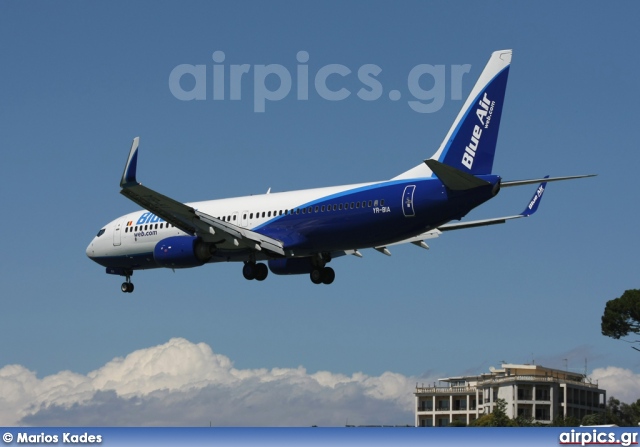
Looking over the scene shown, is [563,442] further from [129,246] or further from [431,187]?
[129,246]

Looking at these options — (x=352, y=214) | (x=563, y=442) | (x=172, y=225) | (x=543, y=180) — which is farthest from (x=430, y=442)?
(x=172, y=225)

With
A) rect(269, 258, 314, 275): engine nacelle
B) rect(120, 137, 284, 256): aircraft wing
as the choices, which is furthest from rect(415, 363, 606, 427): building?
rect(120, 137, 284, 256): aircraft wing

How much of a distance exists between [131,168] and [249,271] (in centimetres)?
1098

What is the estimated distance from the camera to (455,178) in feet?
182

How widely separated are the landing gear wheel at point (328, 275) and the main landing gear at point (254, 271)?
2.99 meters

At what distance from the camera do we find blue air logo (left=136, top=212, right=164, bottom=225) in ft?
225

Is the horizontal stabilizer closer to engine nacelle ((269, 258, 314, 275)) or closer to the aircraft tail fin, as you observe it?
the aircraft tail fin

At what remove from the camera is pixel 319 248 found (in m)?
62.1

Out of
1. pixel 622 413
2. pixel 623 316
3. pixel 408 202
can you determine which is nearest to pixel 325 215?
pixel 408 202

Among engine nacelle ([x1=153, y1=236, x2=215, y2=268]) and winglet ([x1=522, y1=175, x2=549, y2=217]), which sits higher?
winglet ([x1=522, y1=175, x2=549, y2=217])

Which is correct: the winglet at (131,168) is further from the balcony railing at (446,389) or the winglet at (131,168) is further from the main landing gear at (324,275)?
the balcony railing at (446,389)

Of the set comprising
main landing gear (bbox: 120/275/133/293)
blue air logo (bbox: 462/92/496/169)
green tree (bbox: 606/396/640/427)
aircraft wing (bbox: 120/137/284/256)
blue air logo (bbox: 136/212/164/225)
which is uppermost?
blue air logo (bbox: 462/92/496/169)

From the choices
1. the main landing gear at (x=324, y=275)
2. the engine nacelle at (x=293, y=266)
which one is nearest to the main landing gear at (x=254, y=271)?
the engine nacelle at (x=293, y=266)

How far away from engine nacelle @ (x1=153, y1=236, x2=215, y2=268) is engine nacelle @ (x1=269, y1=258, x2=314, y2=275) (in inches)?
189
